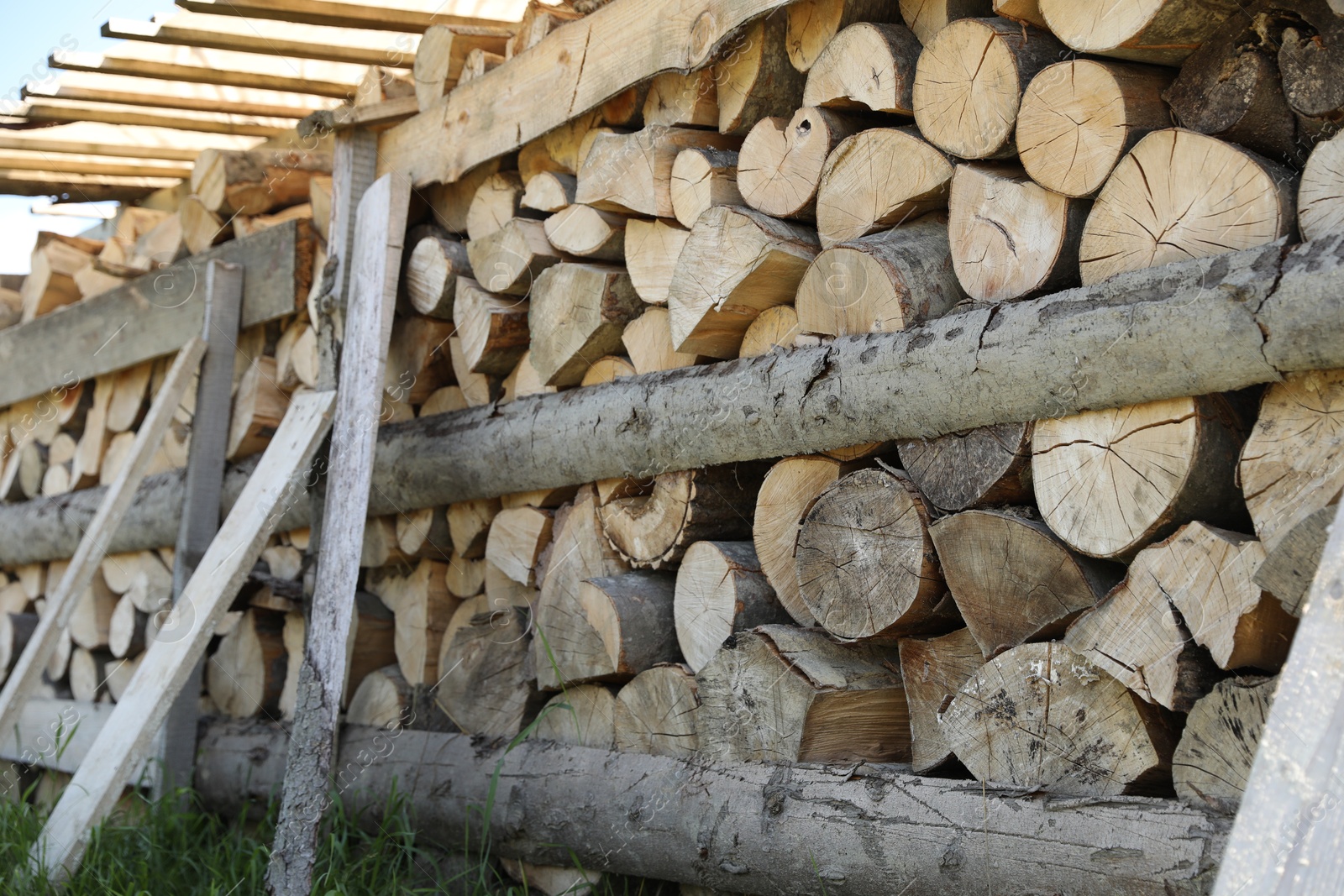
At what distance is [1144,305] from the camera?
1597mm

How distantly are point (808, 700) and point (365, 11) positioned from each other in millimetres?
2152

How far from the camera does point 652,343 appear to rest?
8.18 feet

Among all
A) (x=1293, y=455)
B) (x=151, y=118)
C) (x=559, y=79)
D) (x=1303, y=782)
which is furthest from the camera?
(x=151, y=118)

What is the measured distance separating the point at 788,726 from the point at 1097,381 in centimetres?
80

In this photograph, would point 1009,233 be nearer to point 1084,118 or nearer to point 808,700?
point 1084,118

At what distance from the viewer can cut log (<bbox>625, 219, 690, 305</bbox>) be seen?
2430mm

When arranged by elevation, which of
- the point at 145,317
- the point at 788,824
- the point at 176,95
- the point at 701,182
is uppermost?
the point at 176,95

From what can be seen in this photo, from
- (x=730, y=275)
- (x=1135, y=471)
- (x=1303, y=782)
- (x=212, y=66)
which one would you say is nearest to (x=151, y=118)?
(x=212, y=66)

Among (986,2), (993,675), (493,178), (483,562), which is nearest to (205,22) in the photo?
(493,178)

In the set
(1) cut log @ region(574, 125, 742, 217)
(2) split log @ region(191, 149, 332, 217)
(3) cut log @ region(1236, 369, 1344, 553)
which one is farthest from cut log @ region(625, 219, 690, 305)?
(2) split log @ region(191, 149, 332, 217)

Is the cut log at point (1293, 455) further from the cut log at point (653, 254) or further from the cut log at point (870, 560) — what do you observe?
the cut log at point (653, 254)

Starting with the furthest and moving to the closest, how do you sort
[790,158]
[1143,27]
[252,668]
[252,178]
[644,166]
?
[252,178]
[252,668]
[644,166]
[790,158]
[1143,27]

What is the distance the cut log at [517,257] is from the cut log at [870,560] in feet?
3.47

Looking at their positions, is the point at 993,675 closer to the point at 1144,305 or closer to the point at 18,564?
the point at 1144,305
